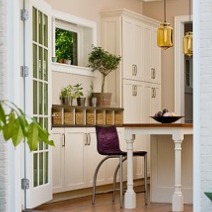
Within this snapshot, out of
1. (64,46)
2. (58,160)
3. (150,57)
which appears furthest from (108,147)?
(150,57)

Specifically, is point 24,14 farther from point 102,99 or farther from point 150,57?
point 150,57

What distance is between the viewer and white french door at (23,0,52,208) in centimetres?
476

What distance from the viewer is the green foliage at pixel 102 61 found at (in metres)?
7.11

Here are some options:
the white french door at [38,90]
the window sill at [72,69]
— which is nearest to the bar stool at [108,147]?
the white french door at [38,90]

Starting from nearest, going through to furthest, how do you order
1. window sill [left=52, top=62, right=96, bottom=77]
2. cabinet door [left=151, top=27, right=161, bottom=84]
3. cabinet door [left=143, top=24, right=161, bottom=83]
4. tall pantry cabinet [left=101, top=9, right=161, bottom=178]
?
window sill [left=52, top=62, right=96, bottom=77] < tall pantry cabinet [left=101, top=9, right=161, bottom=178] < cabinet door [left=143, top=24, right=161, bottom=83] < cabinet door [left=151, top=27, right=161, bottom=84]

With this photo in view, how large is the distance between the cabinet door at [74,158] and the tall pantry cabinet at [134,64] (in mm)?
1240

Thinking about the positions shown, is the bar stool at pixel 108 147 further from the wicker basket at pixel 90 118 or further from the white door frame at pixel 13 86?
the white door frame at pixel 13 86

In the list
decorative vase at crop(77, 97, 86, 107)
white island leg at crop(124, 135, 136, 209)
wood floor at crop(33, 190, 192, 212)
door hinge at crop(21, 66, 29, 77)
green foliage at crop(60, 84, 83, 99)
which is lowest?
wood floor at crop(33, 190, 192, 212)

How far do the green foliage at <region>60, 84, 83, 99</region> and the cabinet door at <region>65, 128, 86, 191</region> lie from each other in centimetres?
44

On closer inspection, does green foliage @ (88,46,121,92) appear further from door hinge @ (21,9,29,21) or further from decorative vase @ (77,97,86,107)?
door hinge @ (21,9,29,21)

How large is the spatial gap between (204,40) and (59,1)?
3.12 metres

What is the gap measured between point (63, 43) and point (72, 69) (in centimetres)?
42

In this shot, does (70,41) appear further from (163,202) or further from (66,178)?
(163,202)

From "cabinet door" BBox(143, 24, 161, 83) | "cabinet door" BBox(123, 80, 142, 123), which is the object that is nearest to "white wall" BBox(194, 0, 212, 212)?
"cabinet door" BBox(123, 80, 142, 123)
